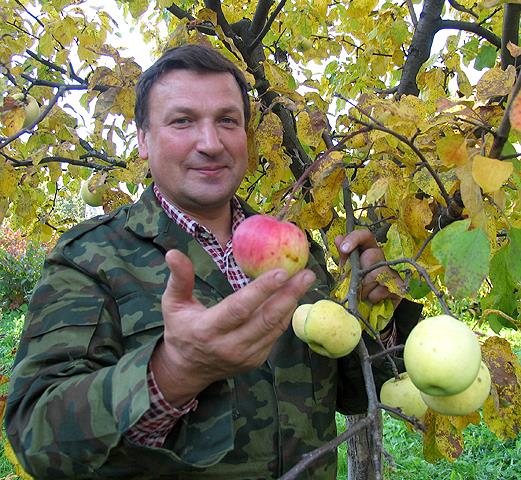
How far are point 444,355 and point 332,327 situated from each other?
0.31 meters

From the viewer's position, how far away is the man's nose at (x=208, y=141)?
162 centimetres

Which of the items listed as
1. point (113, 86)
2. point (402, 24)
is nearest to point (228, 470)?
point (113, 86)

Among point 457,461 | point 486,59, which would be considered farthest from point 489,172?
point 457,461

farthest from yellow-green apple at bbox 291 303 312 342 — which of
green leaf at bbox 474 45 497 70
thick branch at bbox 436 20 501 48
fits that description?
green leaf at bbox 474 45 497 70

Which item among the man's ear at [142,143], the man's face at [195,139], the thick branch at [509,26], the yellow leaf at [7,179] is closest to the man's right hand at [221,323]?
the man's face at [195,139]

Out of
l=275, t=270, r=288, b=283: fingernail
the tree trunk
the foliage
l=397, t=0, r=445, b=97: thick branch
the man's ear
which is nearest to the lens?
l=275, t=270, r=288, b=283: fingernail

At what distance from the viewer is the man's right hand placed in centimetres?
92

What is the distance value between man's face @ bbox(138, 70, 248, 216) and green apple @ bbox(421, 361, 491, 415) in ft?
2.81

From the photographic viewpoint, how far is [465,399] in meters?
1.11

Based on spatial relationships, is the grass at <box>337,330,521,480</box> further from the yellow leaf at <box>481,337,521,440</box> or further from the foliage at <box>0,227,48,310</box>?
the foliage at <box>0,227,48,310</box>

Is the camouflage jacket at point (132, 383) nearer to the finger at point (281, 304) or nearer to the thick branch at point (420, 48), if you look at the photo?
the finger at point (281, 304)

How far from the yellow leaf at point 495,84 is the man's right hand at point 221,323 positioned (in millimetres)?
668

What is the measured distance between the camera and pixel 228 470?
54.0 inches

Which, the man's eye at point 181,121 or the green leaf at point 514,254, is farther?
the man's eye at point 181,121
